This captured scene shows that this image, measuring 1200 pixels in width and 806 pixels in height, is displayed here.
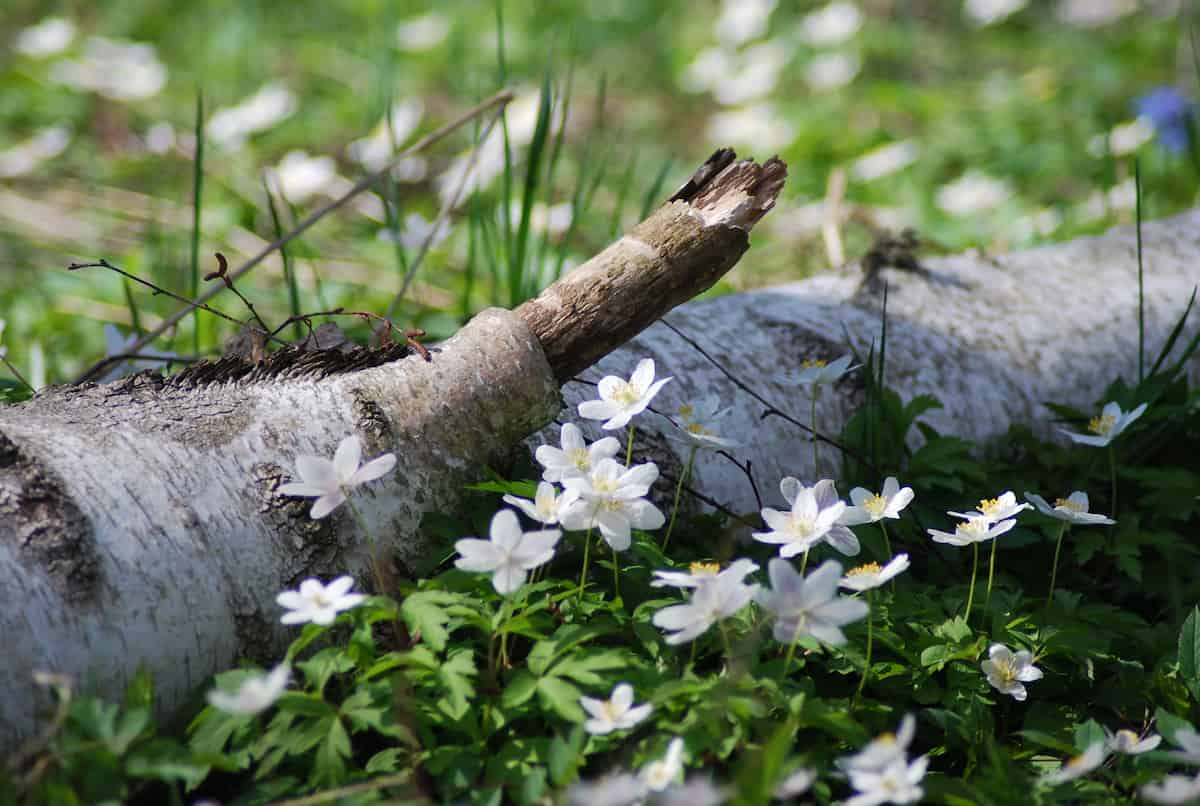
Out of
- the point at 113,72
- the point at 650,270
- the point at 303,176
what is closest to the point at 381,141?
the point at 303,176

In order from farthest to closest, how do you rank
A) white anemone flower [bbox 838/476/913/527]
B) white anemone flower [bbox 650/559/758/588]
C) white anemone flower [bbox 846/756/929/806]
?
white anemone flower [bbox 838/476/913/527]
white anemone flower [bbox 650/559/758/588]
white anemone flower [bbox 846/756/929/806]

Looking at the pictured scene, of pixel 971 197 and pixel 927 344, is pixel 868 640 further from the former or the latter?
pixel 971 197

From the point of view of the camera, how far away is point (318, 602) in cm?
116

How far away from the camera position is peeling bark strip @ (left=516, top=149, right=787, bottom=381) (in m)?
1.51

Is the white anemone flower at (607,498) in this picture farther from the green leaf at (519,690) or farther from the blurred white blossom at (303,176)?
the blurred white blossom at (303,176)

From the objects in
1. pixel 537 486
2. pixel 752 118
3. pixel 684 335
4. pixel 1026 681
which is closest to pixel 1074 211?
pixel 752 118

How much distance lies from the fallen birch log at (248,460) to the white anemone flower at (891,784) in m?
0.69

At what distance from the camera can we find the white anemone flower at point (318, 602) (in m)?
1.13

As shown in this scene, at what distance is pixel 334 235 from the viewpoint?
12.9 ft

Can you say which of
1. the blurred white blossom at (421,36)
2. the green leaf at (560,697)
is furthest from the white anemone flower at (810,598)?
the blurred white blossom at (421,36)

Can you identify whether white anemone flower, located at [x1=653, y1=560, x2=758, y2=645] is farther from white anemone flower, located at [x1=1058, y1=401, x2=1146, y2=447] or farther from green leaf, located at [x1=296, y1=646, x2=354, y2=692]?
white anemone flower, located at [x1=1058, y1=401, x2=1146, y2=447]

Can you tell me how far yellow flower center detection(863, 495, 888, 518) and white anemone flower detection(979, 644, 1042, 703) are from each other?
23cm

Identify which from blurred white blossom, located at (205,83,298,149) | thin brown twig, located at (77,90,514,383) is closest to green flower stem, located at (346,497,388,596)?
thin brown twig, located at (77,90,514,383)

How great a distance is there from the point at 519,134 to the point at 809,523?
3440 mm
